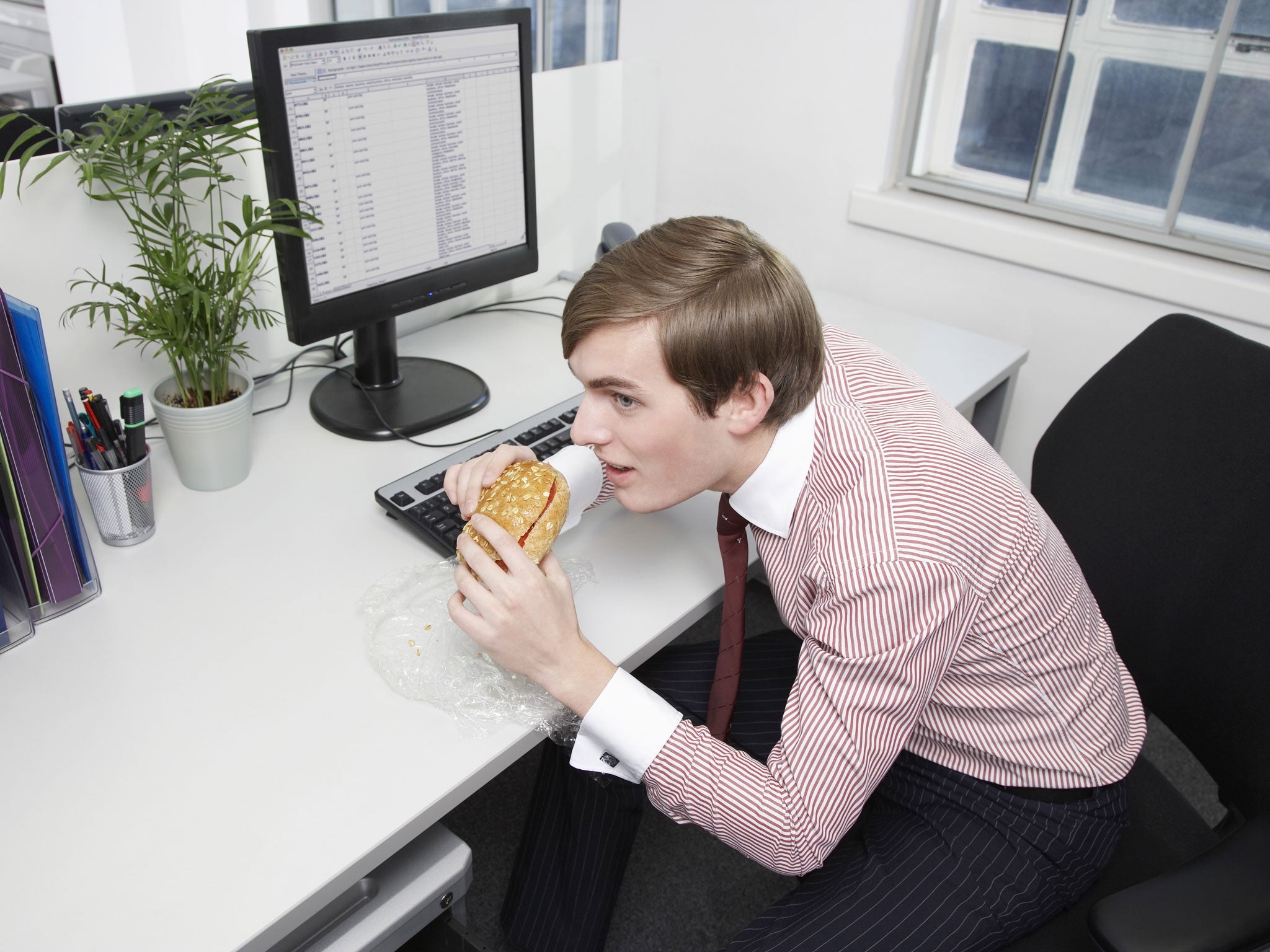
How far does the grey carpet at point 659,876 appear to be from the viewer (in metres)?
1.46

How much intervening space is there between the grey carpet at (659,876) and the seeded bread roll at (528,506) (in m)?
0.73

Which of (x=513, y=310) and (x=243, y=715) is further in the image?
(x=513, y=310)

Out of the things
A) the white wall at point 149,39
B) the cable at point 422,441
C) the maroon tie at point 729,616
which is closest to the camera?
the maroon tie at point 729,616

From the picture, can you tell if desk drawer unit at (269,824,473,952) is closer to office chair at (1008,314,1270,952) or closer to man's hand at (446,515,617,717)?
man's hand at (446,515,617,717)

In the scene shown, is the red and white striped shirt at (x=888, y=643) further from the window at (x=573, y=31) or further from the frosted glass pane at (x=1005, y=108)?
the window at (x=573, y=31)

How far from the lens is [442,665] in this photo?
947 mm

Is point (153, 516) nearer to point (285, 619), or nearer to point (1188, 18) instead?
point (285, 619)

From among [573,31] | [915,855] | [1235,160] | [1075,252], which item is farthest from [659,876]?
[573,31]

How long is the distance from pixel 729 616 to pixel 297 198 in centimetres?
71

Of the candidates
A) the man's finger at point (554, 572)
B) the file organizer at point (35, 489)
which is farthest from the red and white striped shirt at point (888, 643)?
the file organizer at point (35, 489)

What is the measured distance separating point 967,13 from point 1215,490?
3.88 ft

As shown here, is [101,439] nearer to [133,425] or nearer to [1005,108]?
[133,425]

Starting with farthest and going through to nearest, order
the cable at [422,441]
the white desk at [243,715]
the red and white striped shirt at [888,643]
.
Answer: the cable at [422,441] → the red and white striped shirt at [888,643] → the white desk at [243,715]

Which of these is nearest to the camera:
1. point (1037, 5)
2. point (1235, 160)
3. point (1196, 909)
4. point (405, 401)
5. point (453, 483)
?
point (1196, 909)
